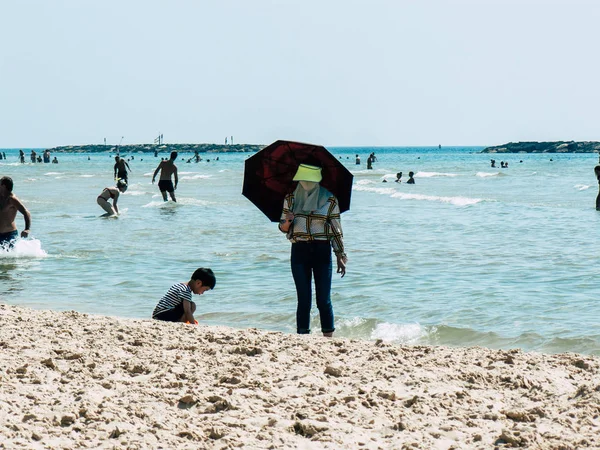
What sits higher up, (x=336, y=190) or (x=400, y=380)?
(x=336, y=190)

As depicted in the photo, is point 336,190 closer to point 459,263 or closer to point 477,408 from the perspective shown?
point 477,408

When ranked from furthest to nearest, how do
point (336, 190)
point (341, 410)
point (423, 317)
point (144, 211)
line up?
point (144, 211) → point (423, 317) → point (336, 190) → point (341, 410)

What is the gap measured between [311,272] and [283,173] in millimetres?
853

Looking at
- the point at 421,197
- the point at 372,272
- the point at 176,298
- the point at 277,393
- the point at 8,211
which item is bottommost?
the point at 421,197

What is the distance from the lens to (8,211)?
10.7 meters

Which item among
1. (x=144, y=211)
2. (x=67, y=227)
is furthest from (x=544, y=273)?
(x=144, y=211)

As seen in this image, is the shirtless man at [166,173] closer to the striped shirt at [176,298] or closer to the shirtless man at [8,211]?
the shirtless man at [8,211]

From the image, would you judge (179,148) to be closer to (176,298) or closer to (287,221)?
(176,298)

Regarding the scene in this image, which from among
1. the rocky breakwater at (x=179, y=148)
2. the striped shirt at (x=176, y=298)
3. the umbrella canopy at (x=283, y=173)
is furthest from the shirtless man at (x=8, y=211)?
the rocky breakwater at (x=179, y=148)

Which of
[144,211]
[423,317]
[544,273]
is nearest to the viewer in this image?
[423,317]

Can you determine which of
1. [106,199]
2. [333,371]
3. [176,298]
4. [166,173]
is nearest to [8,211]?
[176,298]

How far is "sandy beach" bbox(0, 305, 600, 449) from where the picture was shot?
→ 4098 mm

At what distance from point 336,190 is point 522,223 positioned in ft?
43.0

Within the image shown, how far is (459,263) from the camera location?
1194 cm
